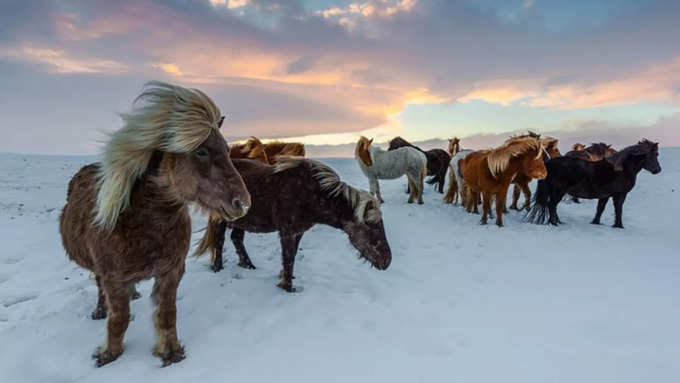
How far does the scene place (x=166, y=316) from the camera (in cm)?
288

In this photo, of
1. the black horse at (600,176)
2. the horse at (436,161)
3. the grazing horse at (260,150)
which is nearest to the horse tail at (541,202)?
the black horse at (600,176)

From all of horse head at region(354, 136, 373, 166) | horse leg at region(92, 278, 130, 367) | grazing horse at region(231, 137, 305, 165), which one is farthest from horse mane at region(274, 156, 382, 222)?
horse head at region(354, 136, 373, 166)

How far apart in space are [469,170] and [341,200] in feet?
19.2

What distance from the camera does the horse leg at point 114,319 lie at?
2.63 metres

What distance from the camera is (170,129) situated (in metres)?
2.27

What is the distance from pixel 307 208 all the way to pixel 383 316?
160 centimetres

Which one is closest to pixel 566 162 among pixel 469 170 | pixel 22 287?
pixel 469 170

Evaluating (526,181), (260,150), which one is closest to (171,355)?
(260,150)

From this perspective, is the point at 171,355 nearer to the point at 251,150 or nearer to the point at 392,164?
the point at 251,150

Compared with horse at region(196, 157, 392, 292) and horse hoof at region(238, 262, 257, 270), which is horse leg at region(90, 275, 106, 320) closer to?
horse at region(196, 157, 392, 292)

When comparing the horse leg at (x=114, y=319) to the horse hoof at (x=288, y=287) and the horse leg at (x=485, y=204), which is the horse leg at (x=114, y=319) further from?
the horse leg at (x=485, y=204)

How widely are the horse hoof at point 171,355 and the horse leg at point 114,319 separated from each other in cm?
33

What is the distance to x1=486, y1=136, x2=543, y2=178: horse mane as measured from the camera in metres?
7.86

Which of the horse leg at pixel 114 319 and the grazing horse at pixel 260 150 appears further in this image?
the grazing horse at pixel 260 150
